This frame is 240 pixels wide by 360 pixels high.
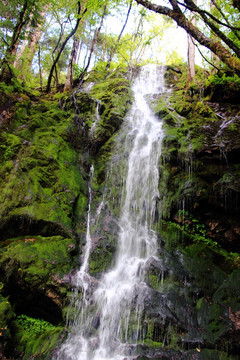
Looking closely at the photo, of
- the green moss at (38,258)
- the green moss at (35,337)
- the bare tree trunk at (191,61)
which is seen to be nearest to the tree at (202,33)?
the green moss at (38,258)

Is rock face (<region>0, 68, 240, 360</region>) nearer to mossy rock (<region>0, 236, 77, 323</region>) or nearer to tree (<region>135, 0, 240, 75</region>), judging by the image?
mossy rock (<region>0, 236, 77, 323</region>)

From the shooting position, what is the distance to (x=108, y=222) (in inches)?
308

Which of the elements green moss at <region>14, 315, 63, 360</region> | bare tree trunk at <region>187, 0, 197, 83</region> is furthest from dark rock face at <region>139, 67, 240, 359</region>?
bare tree trunk at <region>187, 0, 197, 83</region>

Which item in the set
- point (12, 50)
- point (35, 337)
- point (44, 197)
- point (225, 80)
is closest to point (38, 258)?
point (35, 337)

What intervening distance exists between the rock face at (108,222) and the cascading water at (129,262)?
274 mm

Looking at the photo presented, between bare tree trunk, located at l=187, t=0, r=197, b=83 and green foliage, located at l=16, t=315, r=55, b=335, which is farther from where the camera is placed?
bare tree trunk, located at l=187, t=0, r=197, b=83

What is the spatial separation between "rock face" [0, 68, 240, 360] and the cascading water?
0.27 m

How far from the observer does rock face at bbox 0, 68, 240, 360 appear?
5.34 m

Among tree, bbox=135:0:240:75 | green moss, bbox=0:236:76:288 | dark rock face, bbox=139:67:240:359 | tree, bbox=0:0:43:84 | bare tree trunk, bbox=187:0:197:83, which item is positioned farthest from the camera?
bare tree trunk, bbox=187:0:197:83

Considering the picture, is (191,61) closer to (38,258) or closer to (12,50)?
(12,50)

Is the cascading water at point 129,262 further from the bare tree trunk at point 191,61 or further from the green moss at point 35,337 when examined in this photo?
the bare tree trunk at point 191,61

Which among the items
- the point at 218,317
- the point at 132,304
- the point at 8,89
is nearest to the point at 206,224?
the point at 218,317

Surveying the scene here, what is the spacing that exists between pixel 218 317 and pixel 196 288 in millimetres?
800

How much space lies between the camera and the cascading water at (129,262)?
5.18 m
